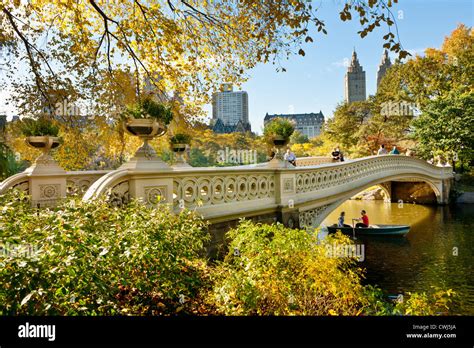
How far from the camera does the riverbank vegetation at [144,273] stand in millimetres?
2098

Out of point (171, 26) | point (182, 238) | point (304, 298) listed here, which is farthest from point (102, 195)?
point (171, 26)

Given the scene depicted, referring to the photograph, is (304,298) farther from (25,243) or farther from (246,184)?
(246,184)

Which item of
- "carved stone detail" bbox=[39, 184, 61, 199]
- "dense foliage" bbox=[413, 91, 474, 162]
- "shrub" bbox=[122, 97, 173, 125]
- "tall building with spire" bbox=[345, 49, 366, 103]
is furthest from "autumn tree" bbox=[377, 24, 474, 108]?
"carved stone detail" bbox=[39, 184, 61, 199]

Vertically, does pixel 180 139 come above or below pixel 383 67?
below

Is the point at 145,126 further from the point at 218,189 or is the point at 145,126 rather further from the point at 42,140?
the point at 42,140

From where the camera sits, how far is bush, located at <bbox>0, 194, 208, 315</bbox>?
80.3 inches

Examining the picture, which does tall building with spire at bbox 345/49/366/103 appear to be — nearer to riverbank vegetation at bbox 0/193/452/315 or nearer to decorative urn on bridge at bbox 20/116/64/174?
decorative urn on bridge at bbox 20/116/64/174

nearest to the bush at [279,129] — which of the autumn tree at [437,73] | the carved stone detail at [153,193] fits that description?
the carved stone detail at [153,193]

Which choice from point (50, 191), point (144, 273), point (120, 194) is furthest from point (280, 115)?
point (144, 273)

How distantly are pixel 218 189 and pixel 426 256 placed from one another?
311 inches

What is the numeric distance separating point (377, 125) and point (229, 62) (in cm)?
2266

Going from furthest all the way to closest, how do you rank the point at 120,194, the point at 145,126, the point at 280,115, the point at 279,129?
the point at 280,115 < the point at 279,129 < the point at 145,126 < the point at 120,194

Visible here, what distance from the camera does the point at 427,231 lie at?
14.6m

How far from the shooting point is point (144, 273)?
116 inches
